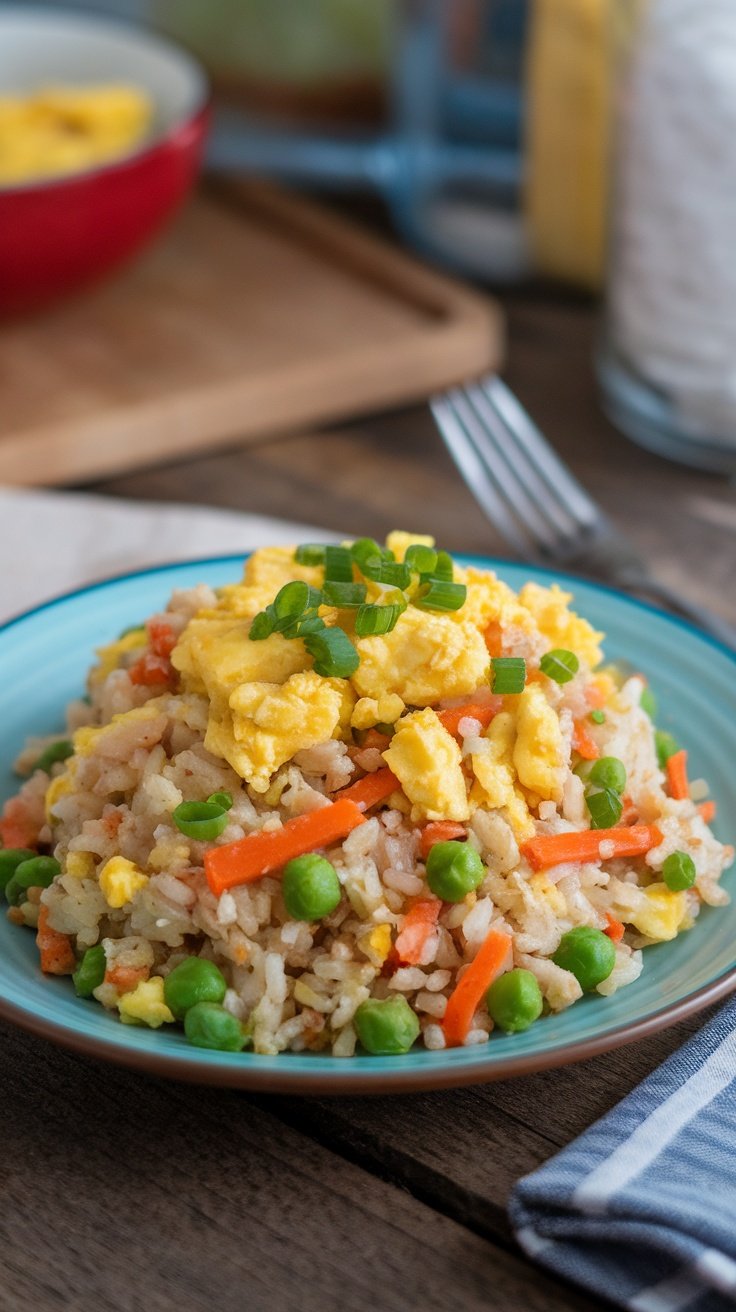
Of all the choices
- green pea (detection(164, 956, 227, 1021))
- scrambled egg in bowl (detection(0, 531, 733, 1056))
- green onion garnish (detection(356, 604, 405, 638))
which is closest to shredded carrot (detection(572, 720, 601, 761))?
scrambled egg in bowl (detection(0, 531, 733, 1056))

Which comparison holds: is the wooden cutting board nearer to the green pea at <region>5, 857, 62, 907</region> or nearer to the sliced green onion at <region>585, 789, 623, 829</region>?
the green pea at <region>5, 857, 62, 907</region>

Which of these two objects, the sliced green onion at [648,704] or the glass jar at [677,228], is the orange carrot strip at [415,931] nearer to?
the sliced green onion at [648,704]

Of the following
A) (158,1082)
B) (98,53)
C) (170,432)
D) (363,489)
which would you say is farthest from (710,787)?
(98,53)

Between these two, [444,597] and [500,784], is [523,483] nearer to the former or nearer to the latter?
[444,597]

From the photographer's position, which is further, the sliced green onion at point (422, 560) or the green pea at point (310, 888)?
the sliced green onion at point (422, 560)

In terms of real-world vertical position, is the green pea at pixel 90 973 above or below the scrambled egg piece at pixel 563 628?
below

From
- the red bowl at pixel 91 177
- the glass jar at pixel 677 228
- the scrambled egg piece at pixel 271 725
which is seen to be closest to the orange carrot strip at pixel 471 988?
the scrambled egg piece at pixel 271 725

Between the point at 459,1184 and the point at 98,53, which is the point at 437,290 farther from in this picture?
the point at 459,1184
